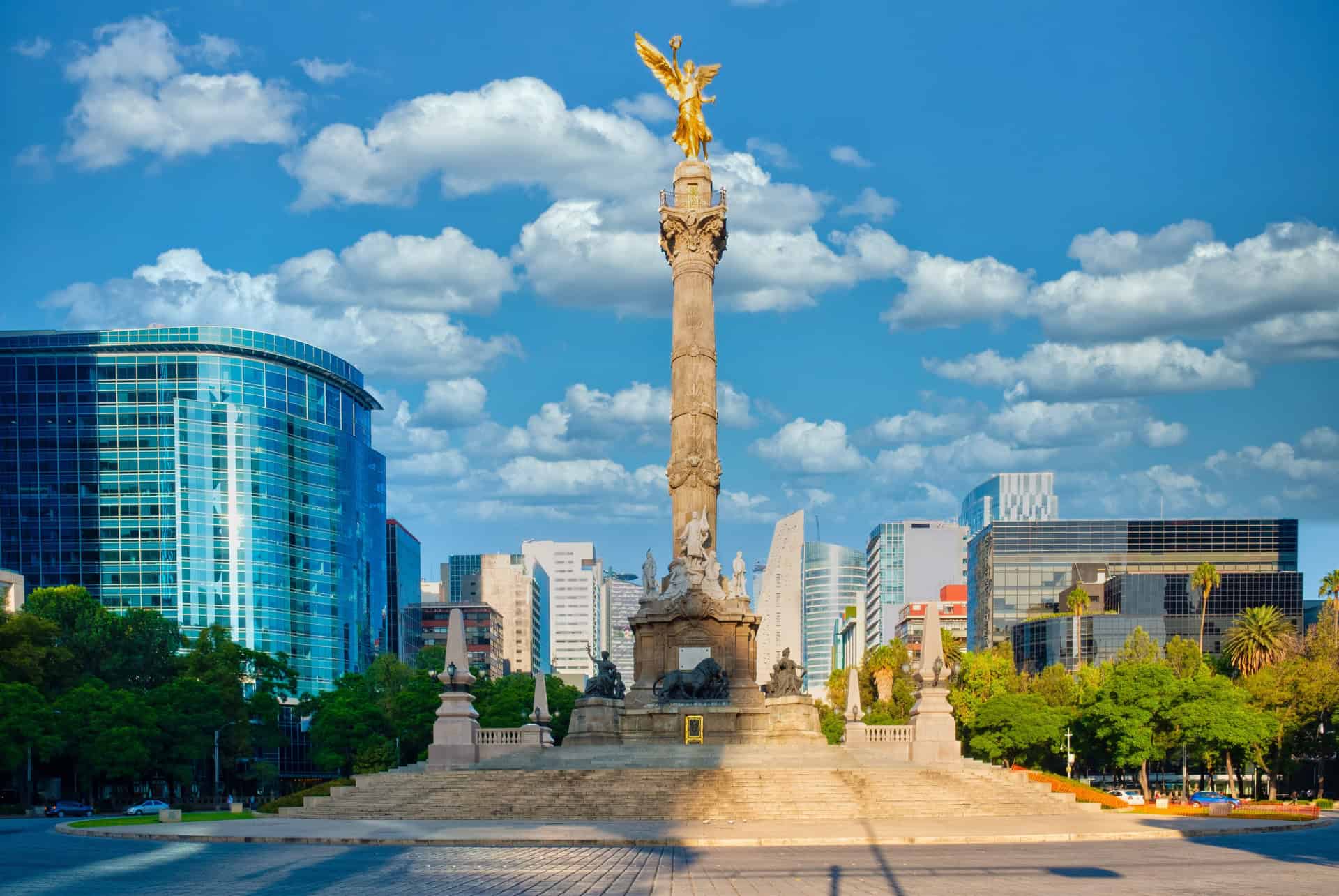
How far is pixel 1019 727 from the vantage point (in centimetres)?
9050

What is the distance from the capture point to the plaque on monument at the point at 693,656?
6312 cm

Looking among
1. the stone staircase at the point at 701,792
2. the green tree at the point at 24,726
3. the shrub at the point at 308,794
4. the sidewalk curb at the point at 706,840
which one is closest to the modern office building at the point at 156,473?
the green tree at the point at 24,726

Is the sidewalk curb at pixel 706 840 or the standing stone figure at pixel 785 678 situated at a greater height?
the standing stone figure at pixel 785 678

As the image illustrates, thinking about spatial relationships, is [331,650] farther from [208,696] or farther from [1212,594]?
[1212,594]

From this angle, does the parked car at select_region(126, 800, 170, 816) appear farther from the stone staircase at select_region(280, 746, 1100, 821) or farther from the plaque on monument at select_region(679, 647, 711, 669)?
the plaque on monument at select_region(679, 647, 711, 669)

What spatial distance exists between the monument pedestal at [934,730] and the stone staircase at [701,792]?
10.3 ft

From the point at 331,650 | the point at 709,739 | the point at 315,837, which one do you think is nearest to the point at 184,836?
the point at 315,837

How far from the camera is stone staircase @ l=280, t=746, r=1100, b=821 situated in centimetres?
4497

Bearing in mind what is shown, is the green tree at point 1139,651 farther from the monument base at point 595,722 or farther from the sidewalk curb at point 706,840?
the sidewalk curb at point 706,840

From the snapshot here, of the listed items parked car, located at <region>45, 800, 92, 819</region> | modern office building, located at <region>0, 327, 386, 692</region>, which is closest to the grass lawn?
parked car, located at <region>45, 800, 92, 819</region>

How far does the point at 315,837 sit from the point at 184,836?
17.2 ft

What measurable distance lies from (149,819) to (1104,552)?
132119mm

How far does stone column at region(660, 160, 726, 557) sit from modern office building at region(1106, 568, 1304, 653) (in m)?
89.9

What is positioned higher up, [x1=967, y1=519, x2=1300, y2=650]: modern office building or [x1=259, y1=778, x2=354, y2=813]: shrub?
[x1=967, y1=519, x2=1300, y2=650]: modern office building
